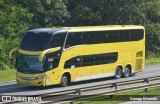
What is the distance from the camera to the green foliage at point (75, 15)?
45906mm

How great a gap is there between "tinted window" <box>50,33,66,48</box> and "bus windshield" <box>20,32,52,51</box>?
0.30 meters

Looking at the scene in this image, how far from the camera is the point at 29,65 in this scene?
2600 centimetres

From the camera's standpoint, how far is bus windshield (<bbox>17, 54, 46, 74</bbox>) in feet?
84.3

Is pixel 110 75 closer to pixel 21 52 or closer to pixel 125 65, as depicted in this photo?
pixel 125 65

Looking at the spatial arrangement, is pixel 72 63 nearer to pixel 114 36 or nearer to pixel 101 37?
pixel 101 37

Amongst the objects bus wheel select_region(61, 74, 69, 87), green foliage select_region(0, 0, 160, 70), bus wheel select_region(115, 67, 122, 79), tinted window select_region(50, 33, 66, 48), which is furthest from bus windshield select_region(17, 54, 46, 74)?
green foliage select_region(0, 0, 160, 70)

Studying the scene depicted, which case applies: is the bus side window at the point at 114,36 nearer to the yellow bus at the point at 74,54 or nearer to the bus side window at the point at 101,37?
the yellow bus at the point at 74,54

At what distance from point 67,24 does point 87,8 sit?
314cm

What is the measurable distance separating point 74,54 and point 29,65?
3017mm

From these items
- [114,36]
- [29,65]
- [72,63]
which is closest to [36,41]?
[29,65]

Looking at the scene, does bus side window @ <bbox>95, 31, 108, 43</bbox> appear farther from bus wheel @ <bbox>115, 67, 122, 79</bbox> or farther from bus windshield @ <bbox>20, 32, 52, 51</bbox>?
bus windshield @ <bbox>20, 32, 52, 51</bbox>

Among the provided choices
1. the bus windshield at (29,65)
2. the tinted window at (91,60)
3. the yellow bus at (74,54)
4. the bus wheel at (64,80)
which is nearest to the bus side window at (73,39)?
the yellow bus at (74,54)

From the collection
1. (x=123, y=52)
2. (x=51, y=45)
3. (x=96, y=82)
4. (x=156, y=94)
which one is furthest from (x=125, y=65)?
(x=156, y=94)

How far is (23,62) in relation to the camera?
26344 millimetres
